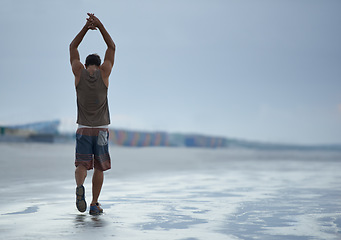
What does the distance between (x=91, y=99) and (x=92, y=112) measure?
0.48ft

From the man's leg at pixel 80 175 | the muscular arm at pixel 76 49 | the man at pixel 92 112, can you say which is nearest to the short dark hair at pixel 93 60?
the man at pixel 92 112

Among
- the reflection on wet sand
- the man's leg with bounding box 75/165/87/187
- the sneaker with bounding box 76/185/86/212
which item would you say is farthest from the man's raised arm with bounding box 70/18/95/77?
the reflection on wet sand

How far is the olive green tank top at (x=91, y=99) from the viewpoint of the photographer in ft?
21.1

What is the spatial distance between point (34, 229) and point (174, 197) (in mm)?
3237

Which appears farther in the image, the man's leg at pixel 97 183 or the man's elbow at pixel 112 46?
the man's elbow at pixel 112 46

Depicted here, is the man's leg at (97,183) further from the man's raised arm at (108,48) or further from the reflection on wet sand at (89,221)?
→ the man's raised arm at (108,48)

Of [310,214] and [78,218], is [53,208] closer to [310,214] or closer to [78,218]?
[78,218]

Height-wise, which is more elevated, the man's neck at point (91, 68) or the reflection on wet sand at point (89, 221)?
the man's neck at point (91, 68)

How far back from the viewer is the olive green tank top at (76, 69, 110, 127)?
6422 millimetres

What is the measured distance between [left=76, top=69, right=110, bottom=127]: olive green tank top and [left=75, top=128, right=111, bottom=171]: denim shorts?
0.09 metres

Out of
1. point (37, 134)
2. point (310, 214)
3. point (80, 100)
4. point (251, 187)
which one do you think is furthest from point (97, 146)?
point (37, 134)

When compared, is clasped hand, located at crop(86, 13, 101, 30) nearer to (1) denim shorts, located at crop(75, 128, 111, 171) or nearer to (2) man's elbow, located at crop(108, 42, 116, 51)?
(2) man's elbow, located at crop(108, 42, 116, 51)

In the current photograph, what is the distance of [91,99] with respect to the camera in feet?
21.1

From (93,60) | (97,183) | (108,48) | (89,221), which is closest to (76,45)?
(93,60)
